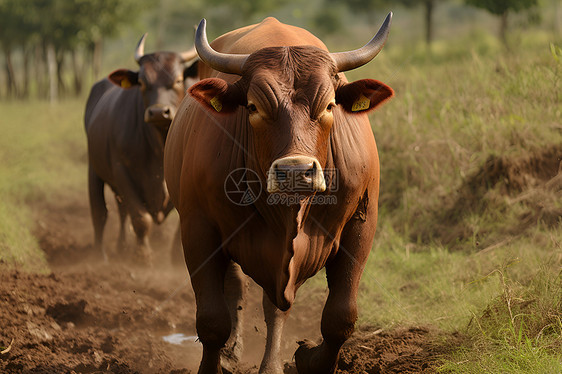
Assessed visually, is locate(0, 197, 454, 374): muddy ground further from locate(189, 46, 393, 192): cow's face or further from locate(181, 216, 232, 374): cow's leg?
locate(189, 46, 393, 192): cow's face

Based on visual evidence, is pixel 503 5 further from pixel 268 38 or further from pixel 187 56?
pixel 268 38

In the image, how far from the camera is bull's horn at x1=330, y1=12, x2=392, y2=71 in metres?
3.68

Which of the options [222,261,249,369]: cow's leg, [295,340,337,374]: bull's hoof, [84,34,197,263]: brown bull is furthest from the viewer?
[84,34,197,263]: brown bull

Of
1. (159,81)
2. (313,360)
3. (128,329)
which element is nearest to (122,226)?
(159,81)

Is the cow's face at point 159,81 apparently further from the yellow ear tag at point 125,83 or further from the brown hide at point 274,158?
the brown hide at point 274,158

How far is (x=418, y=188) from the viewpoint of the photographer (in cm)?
746

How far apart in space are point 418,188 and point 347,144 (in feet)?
12.6

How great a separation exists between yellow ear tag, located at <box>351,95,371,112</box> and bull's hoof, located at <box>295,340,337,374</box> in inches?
53.3

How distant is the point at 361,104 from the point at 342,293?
1049mm

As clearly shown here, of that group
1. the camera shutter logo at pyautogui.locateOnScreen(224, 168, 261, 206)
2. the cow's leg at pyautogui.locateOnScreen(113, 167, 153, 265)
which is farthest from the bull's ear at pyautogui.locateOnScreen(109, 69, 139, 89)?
the camera shutter logo at pyautogui.locateOnScreen(224, 168, 261, 206)

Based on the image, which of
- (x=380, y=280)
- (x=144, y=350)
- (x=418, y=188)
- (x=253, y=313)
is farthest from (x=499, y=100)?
(x=144, y=350)

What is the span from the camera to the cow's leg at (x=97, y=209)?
8.33 metres

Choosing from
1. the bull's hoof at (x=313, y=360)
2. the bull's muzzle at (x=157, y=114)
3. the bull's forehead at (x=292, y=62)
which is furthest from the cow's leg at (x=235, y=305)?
the bull's muzzle at (x=157, y=114)

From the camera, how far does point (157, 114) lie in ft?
23.2
